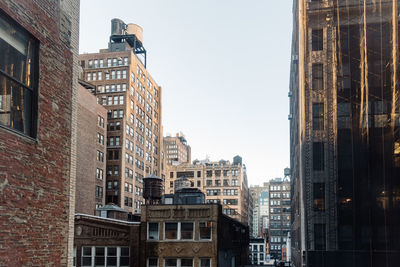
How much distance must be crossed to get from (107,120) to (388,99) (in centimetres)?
5490

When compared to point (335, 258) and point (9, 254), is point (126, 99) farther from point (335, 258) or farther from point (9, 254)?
point (9, 254)

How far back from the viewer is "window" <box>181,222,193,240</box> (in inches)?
1491

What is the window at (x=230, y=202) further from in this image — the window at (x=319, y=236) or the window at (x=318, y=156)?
the window at (x=319, y=236)

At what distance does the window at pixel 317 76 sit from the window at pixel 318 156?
5.18 metres

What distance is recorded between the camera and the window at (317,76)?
4147cm

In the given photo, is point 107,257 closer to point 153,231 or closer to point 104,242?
point 104,242

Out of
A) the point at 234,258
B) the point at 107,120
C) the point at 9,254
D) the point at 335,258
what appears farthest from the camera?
the point at 107,120

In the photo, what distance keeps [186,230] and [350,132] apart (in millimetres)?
16593

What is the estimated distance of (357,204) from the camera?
38.4m

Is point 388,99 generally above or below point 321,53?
below

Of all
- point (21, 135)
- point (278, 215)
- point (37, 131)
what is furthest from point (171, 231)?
point (278, 215)

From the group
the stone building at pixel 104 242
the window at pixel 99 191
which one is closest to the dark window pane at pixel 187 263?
the stone building at pixel 104 242

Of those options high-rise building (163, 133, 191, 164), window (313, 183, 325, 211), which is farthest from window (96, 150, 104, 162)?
high-rise building (163, 133, 191, 164)

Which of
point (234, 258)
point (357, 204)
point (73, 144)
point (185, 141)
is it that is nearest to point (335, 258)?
point (357, 204)
